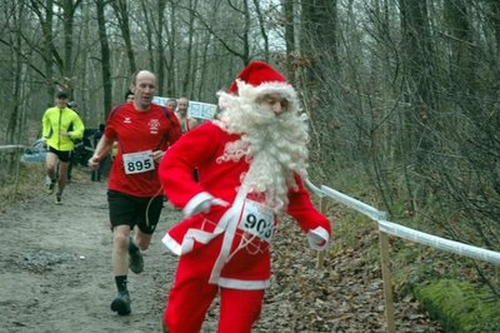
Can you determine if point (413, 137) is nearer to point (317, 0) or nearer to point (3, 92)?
point (317, 0)

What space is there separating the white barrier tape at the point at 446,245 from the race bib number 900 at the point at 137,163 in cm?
244

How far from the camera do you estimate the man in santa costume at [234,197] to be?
4668mm

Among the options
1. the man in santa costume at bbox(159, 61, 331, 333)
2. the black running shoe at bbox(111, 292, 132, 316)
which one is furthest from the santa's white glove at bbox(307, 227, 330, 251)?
the black running shoe at bbox(111, 292, 132, 316)

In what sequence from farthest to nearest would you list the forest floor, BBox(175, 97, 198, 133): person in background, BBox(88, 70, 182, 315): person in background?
1. BBox(175, 97, 198, 133): person in background
2. BBox(88, 70, 182, 315): person in background
3. the forest floor

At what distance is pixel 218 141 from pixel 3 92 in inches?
961

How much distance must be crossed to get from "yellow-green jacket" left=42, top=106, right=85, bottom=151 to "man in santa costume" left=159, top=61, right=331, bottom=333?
1158 centimetres

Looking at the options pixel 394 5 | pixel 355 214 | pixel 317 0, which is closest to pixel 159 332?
pixel 394 5

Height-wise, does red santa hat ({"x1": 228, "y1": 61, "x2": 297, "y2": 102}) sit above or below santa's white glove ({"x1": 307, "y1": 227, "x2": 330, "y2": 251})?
above

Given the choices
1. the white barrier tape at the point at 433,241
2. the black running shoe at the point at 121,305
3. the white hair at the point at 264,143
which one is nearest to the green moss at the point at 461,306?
the white barrier tape at the point at 433,241

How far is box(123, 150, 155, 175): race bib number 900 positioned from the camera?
25.7 ft

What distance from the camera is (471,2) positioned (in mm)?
6398

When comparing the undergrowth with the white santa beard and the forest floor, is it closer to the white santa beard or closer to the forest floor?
the forest floor

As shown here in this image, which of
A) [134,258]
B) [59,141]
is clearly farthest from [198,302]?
[59,141]

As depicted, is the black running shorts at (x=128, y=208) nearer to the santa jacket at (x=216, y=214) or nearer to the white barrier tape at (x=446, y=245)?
the white barrier tape at (x=446, y=245)
